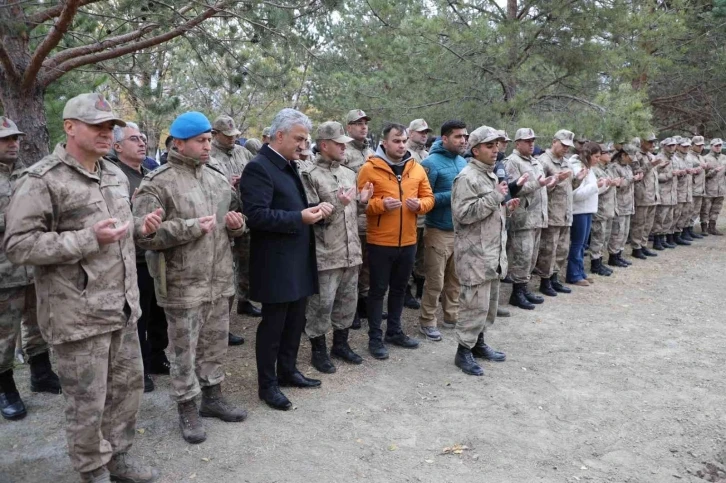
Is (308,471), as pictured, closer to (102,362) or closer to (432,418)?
(432,418)

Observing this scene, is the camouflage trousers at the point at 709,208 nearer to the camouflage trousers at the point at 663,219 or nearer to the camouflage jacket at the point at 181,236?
the camouflage trousers at the point at 663,219

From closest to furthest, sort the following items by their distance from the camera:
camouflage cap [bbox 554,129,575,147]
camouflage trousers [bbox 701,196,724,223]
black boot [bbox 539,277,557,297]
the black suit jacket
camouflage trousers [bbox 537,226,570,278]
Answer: the black suit jacket < camouflage cap [bbox 554,129,575,147] < camouflage trousers [bbox 537,226,570,278] < black boot [bbox 539,277,557,297] < camouflage trousers [bbox 701,196,724,223]

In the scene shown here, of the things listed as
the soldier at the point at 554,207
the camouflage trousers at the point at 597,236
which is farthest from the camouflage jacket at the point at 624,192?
the soldier at the point at 554,207

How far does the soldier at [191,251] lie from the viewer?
3572mm

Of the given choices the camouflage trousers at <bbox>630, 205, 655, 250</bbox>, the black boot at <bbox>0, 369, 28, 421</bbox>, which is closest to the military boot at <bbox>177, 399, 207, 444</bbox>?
the black boot at <bbox>0, 369, 28, 421</bbox>

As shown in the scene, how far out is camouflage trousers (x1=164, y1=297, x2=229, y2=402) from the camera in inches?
145

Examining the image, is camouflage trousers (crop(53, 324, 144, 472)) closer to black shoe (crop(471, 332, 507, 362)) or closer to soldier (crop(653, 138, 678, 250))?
black shoe (crop(471, 332, 507, 362))

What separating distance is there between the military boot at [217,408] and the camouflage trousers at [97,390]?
853mm

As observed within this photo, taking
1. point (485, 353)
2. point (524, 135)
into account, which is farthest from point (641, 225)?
point (485, 353)

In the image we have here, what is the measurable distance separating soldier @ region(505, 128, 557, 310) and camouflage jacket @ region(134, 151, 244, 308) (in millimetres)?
4253

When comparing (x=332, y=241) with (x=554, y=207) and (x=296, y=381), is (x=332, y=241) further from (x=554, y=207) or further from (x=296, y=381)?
(x=554, y=207)

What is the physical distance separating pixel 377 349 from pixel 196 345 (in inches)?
81.0

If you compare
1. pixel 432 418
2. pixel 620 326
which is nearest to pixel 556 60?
pixel 620 326

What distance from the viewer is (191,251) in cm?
366
